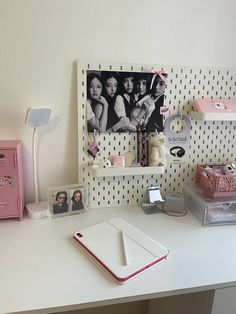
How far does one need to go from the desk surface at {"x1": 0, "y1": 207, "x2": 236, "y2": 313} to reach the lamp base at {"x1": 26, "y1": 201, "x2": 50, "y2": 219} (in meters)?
0.02

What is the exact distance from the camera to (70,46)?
104cm

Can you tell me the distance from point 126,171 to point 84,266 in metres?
0.42

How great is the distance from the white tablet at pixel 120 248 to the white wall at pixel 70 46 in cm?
30

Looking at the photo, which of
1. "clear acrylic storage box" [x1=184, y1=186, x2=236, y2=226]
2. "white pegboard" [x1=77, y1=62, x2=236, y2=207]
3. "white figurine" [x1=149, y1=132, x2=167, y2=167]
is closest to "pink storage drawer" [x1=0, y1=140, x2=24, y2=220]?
"white pegboard" [x1=77, y1=62, x2=236, y2=207]

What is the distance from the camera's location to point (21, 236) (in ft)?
3.20

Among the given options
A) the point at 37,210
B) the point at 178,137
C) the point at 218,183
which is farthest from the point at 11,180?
the point at 218,183

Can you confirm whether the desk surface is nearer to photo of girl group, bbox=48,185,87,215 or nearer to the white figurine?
photo of girl group, bbox=48,185,87,215

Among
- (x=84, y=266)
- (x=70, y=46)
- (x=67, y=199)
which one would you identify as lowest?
(x=84, y=266)

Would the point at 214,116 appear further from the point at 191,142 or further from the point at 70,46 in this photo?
the point at 70,46

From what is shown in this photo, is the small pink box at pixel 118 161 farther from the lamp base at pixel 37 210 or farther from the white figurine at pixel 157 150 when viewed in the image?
the lamp base at pixel 37 210

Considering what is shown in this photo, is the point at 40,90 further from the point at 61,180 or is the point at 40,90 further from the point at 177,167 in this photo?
the point at 177,167

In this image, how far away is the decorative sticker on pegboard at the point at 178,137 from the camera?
3.90ft

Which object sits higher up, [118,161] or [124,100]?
[124,100]

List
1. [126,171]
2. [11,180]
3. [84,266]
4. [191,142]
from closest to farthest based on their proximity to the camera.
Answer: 1. [84,266]
2. [11,180]
3. [126,171]
4. [191,142]
